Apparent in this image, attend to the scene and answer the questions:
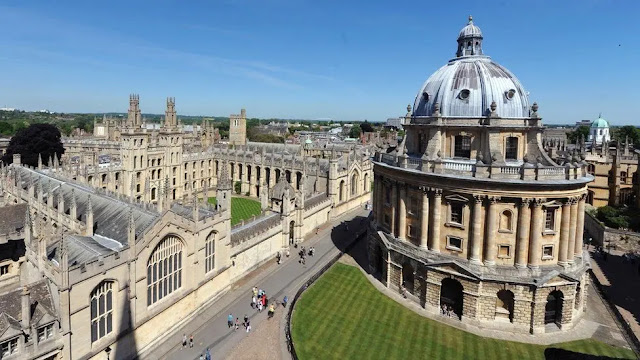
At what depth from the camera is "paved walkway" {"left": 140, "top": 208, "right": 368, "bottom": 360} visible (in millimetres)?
23828

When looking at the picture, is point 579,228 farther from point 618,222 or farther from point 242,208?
point 242,208

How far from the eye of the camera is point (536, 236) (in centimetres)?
2728

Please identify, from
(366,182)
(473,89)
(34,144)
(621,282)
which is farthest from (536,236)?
(34,144)

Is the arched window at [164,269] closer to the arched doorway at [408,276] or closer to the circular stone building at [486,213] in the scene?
the circular stone building at [486,213]

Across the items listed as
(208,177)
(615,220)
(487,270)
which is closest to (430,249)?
(487,270)

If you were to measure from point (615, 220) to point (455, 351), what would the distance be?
36492mm

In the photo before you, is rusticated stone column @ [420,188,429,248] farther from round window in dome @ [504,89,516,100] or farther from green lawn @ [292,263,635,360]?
round window in dome @ [504,89,516,100]

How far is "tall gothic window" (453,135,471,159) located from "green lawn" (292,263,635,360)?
13254 millimetres

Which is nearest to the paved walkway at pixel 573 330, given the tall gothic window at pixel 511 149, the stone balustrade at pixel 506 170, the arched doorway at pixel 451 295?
the arched doorway at pixel 451 295

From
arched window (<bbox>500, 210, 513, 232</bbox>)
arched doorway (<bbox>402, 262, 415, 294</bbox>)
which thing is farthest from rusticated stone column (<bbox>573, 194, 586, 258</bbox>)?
arched doorway (<bbox>402, 262, 415, 294</bbox>)

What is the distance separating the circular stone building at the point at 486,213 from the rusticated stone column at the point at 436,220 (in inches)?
3.0

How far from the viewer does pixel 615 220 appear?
47938 millimetres

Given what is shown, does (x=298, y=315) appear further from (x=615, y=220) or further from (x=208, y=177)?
(x=208, y=177)

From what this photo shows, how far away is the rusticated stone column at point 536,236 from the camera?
27.1m
